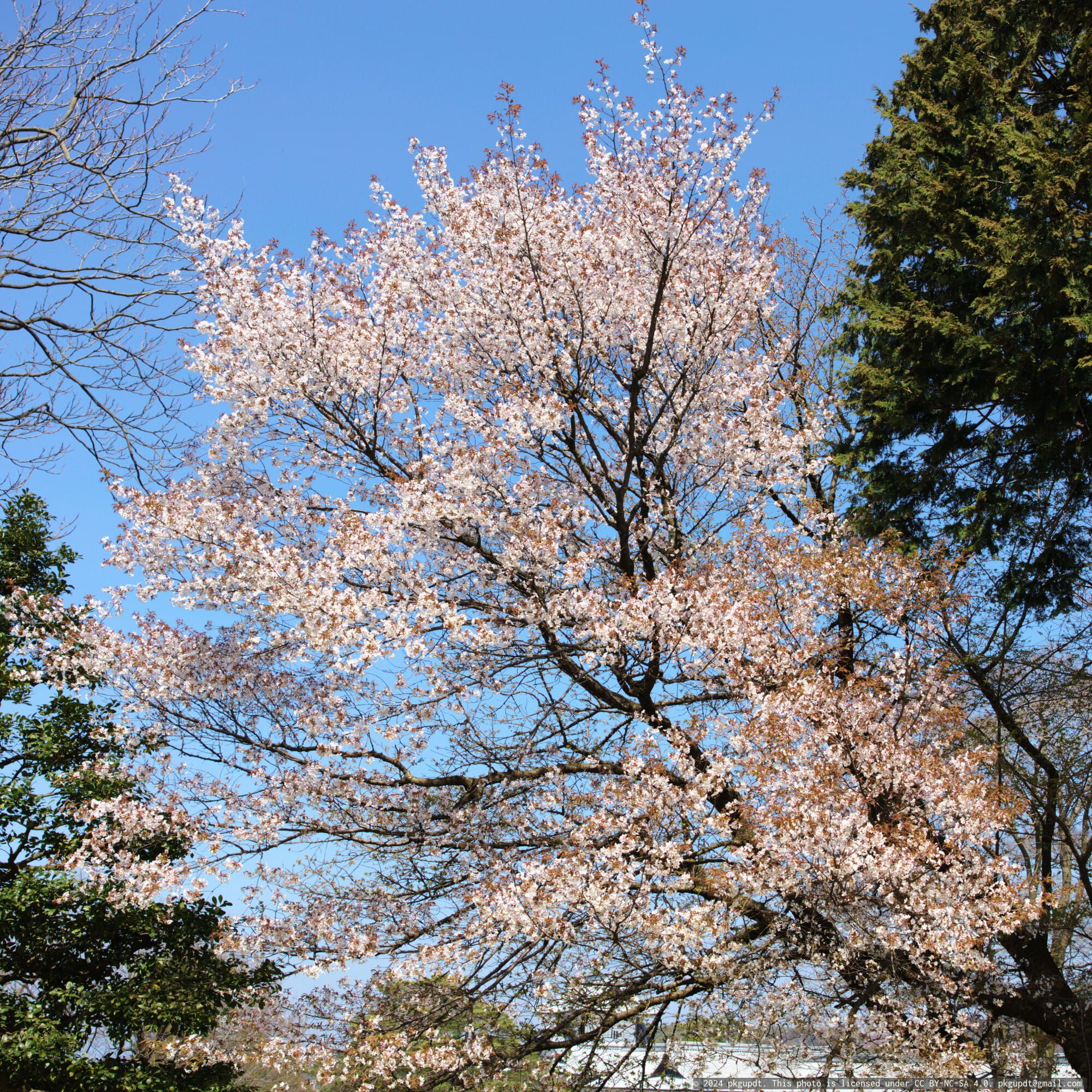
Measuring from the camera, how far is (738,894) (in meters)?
7.20

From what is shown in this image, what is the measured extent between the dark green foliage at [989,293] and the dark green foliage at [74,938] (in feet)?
29.5

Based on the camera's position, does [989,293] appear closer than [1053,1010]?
No

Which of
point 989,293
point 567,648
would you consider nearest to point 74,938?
point 567,648

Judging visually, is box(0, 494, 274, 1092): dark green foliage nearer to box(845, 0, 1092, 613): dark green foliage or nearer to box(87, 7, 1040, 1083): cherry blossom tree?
box(87, 7, 1040, 1083): cherry blossom tree

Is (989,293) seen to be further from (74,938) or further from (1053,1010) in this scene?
(74,938)

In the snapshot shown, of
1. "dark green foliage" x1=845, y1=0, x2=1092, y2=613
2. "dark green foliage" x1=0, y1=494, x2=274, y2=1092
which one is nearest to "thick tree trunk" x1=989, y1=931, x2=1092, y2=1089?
"dark green foliage" x1=845, y1=0, x2=1092, y2=613

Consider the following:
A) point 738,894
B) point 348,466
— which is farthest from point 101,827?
point 738,894

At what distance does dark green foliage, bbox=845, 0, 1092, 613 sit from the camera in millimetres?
8992

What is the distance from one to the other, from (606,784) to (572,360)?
12.8 ft

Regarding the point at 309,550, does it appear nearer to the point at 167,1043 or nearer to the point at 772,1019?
the point at 167,1043

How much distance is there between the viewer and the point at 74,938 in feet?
30.5

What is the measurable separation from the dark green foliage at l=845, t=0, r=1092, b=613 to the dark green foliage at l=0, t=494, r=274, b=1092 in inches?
354

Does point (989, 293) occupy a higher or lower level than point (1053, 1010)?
higher

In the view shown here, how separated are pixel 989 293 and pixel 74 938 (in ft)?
39.6
